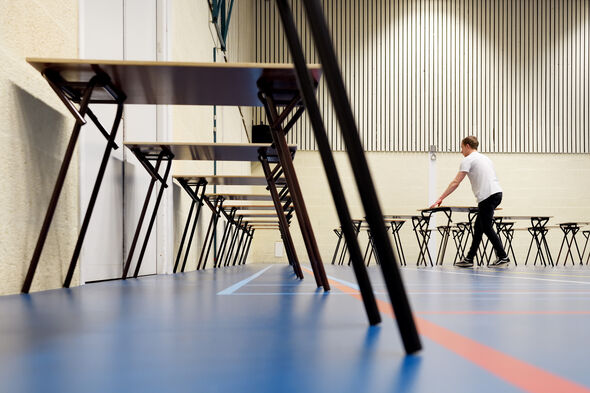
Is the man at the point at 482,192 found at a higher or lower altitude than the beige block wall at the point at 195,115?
lower

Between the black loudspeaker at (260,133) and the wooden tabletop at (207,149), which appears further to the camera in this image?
the black loudspeaker at (260,133)

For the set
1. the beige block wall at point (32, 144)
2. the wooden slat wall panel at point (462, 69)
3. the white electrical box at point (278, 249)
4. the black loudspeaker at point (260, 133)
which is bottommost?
the white electrical box at point (278, 249)

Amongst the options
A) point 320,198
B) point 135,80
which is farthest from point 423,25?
point 135,80

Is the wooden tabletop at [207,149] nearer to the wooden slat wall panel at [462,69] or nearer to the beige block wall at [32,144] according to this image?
the beige block wall at [32,144]

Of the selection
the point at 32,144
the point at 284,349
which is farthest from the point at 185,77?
the point at 284,349

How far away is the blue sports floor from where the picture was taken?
0.54 m

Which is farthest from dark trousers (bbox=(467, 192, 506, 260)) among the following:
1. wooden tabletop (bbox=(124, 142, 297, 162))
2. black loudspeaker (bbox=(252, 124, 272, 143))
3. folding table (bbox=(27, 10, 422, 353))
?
black loudspeaker (bbox=(252, 124, 272, 143))

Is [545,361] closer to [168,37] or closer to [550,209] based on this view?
[168,37]

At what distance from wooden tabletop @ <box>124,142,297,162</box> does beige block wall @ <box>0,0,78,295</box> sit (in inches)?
23.1

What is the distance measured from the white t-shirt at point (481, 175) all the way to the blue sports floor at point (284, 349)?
12.6 ft

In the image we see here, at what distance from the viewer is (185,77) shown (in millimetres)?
1889

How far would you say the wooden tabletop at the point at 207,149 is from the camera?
109 inches

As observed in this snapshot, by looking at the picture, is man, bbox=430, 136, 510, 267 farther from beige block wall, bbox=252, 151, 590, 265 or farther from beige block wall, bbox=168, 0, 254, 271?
beige block wall, bbox=252, 151, 590, 265

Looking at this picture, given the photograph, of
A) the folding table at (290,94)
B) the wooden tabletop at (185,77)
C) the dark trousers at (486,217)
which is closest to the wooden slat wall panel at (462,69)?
the dark trousers at (486,217)
